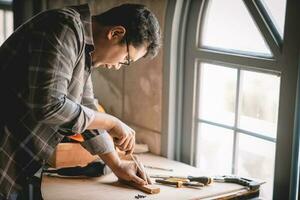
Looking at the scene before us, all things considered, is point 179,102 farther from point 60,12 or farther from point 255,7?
point 60,12

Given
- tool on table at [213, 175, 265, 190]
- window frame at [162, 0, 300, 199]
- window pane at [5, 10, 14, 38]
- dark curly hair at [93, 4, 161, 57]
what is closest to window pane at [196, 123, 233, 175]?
window frame at [162, 0, 300, 199]

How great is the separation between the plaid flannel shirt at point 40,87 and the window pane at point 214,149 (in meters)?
0.89

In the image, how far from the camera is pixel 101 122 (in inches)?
64.8

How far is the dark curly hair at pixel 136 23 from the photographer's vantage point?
1.58 m

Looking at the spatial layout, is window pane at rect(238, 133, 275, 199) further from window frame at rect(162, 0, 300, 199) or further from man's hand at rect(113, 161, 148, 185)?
man's hand at rect(113, 161, 148, 185)

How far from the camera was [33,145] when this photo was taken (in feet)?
5.41

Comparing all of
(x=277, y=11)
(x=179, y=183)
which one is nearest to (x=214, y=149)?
(x=179, y=183)

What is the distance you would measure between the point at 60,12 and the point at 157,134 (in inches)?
47.0

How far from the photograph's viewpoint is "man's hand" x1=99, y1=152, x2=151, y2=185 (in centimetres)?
202

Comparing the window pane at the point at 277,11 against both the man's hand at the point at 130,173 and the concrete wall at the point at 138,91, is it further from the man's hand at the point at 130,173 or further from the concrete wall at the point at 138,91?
the man's hand at the point at 130,173

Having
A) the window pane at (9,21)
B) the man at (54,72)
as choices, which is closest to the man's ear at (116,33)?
the man at (54,72)

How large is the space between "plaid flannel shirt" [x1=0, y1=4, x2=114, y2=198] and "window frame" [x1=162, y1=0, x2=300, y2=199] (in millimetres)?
773

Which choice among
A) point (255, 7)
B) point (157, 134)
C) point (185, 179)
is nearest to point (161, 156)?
point (157, 134)

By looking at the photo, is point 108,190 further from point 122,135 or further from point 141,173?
point 122,135
